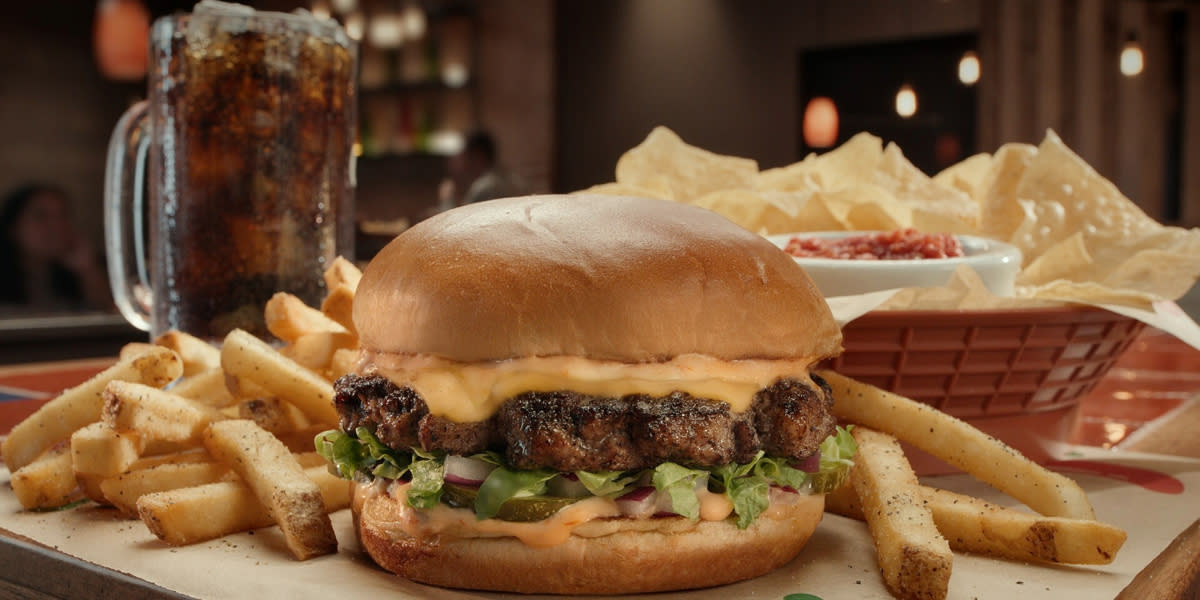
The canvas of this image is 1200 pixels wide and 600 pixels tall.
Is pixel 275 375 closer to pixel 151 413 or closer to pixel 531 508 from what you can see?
Answer: pixel 151 413

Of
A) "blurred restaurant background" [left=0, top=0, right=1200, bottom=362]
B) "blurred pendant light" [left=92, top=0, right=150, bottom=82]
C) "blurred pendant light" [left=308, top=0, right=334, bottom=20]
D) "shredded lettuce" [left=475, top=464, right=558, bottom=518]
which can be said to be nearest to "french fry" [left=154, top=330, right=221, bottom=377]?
"shredded lettuce" [left=475, top=464, right=558, bottom=518]

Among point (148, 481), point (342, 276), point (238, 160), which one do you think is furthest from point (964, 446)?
point (238, 160)

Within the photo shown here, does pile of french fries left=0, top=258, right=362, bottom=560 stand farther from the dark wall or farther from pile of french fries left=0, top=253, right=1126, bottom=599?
the dark wall

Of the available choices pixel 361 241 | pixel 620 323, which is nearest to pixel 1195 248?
pixel 620 323

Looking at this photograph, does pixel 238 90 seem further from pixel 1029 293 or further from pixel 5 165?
pixel 5 165

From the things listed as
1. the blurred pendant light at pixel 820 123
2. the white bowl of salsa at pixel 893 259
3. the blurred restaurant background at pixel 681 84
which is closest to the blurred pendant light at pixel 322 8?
the blurred restaurant background at pixel 681 84
